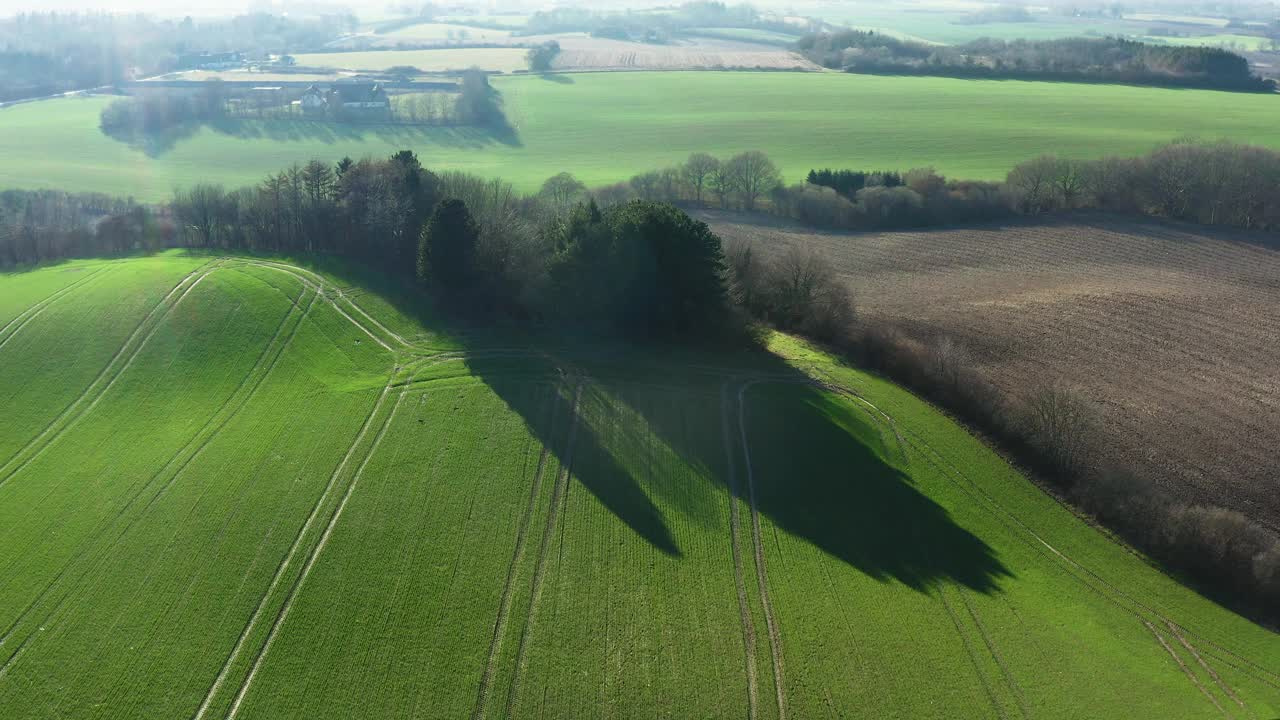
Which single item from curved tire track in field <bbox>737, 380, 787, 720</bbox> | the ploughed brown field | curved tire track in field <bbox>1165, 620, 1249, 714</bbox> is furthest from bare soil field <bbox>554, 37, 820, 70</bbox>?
curved tire track in field <bbox>1165, 620, 1249, 714</bbox>

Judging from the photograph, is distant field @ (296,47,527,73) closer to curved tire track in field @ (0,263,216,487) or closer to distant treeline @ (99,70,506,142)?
distant treeline @ (99,70,506,142)

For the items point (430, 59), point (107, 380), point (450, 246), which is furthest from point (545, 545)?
point (430, 59)

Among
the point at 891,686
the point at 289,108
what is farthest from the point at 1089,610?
the point at 289,108

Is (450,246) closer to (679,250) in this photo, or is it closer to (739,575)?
(679,250)

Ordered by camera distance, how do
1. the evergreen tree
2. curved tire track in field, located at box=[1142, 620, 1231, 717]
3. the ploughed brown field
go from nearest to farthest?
curved tire track in field, located at box=[1142, 620, 1231, 717]
the ploughed brown field
the evergreen tree

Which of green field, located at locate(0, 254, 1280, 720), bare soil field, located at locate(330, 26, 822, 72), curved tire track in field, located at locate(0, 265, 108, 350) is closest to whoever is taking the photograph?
green field, located at locate(0, 254, 1280, 720)

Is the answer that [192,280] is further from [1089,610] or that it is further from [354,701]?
[1089,610]

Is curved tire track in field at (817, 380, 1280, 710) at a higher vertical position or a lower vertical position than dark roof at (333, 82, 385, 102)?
lower

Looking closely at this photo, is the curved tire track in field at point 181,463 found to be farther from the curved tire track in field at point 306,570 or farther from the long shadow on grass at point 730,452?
the long shadow on grass at point 730,452
